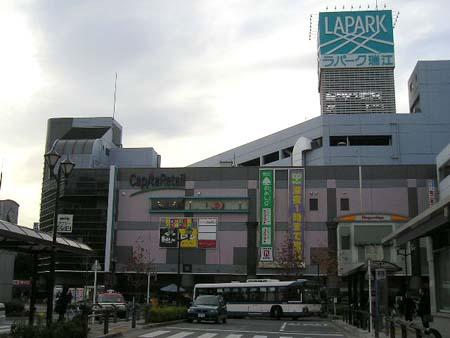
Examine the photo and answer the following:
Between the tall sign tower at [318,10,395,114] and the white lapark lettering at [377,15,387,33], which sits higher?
the white lapark lettering at [377,15,387,33]

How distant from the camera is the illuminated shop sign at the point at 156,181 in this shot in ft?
225

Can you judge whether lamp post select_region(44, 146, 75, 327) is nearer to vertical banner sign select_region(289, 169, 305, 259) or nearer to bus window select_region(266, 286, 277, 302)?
bus window select_region(266, 286, 277, 302)

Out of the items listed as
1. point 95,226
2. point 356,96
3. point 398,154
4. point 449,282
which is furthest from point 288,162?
point 449,282

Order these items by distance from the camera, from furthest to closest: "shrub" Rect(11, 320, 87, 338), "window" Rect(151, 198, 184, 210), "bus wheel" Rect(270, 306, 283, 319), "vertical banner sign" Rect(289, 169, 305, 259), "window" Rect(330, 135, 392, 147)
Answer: "window" Rect(330, 135, 392, 147), "window" Rect(151, 198, 184, 210), "vertical banner sign" Rect(289, 169, 305, 259), "bus wheel" Rect(270, 306, 283, 319), "shrub" Rect(11, 320, 87, 338)

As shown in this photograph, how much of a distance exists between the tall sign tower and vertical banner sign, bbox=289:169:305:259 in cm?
3517

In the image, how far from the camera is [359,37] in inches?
3602

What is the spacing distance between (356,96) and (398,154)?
24135 millimetres

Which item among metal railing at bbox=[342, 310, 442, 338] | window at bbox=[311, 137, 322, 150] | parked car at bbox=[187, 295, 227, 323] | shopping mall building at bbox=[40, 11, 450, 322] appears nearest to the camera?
metal railing at bbox=[342, 310, 442, 338]

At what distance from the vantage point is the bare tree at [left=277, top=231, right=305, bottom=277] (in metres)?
61.2

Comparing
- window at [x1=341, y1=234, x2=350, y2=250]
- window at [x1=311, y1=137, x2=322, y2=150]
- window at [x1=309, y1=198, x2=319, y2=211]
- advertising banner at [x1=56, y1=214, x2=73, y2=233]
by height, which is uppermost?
window at [x1=311, y1=137, x2=322, y2=150]

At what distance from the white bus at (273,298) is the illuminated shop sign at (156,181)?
2756 centimetres

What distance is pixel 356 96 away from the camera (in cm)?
9869

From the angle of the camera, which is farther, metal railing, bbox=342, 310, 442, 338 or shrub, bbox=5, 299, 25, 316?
shrub, bbox=5, 299, 25, 316

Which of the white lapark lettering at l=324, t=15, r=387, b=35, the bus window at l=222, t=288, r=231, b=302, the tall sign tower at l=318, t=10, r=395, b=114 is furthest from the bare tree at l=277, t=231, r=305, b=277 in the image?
the white lapark lettering at l=324, t=15, r=387, b=35
